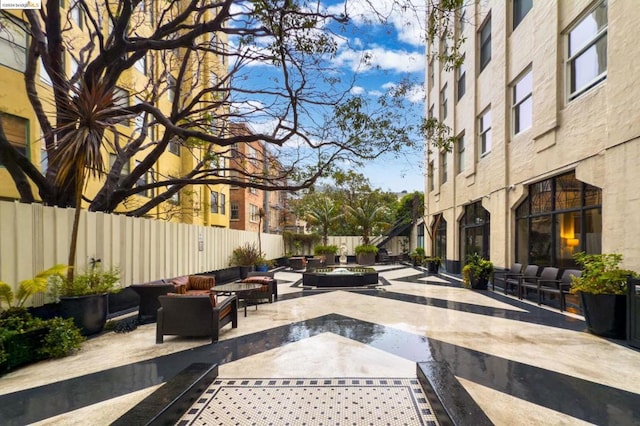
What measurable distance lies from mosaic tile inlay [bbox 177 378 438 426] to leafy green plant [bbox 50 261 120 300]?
3717mm

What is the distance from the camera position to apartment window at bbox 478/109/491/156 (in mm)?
13242

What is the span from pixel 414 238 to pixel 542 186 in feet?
59.0

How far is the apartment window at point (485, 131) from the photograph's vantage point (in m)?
13.2

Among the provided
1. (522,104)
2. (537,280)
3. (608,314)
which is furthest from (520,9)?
(608,314)

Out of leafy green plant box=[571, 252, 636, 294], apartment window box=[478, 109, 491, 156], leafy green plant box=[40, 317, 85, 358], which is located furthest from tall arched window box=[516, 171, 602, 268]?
leafy green plant box=[40, 317, 85, 358]

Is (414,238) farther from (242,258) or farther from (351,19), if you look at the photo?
(351,19)

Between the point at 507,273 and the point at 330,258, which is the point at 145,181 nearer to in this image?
the point at 330,258

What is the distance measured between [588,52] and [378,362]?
9000 millimetres

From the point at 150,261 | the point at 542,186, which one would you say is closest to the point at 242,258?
the point at 150,261

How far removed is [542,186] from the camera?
9570 millimetres

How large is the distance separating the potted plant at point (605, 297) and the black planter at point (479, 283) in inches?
209

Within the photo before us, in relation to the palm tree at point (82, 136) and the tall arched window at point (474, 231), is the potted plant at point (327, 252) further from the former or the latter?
the palm tree at point (82, 136)

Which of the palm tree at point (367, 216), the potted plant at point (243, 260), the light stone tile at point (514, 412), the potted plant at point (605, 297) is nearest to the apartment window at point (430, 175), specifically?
the palm tree at point (367, 216)

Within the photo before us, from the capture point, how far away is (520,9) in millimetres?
10898
